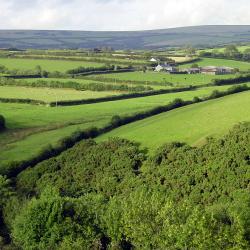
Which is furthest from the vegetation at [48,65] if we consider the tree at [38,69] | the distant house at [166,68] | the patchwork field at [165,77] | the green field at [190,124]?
Answer: the green field at [190,124]

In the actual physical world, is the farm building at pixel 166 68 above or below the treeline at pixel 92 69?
below

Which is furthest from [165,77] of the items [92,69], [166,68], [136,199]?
[136,199]

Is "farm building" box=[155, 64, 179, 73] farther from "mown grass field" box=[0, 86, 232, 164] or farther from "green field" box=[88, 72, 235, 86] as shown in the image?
"mown grass field" box=[0, 86, 232, 164]

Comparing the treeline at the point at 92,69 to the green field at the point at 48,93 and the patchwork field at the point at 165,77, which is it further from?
the green field at the point at 48,93

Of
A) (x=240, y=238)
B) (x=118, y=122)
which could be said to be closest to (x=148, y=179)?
(x=240, y=238)

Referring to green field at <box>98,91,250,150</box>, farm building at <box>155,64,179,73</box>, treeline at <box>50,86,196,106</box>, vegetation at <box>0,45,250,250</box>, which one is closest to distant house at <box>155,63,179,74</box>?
farm building at <box>155,64,179,73</box>

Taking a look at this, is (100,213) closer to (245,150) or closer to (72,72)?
(245,150)

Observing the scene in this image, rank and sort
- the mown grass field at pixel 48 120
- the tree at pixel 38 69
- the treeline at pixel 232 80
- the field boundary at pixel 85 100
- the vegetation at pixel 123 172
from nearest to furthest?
the vegetation at pixel 123 172 → the mown grass field at pixel 48 120 → the field boundary at pixel 85 100 → the treeline at pixel 232 80 → the tree at pixel 38 69
